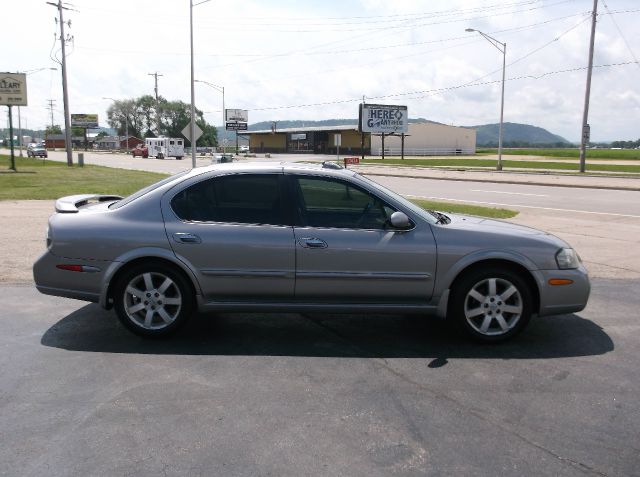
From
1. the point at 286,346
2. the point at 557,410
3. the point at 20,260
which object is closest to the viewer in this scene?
the point at 557,410

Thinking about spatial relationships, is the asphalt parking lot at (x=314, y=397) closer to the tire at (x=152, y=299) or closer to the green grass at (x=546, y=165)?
the tire at (x=152, y=299)

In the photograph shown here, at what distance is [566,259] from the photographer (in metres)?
5.16

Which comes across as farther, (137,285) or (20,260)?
(20,260)

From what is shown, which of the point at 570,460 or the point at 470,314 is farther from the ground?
the point at 470,314

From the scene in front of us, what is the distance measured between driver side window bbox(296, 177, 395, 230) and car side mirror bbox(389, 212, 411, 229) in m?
0.15

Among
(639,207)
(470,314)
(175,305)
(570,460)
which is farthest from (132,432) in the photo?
(639,207)

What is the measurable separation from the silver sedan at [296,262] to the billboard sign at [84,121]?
14078 cm

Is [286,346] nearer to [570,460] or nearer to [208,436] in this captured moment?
[208,436]

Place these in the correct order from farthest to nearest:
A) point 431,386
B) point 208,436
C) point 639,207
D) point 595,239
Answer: point 639,207 → point 595,239 → point 431,386 → point 208,436

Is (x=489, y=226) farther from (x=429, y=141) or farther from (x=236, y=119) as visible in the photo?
(x=236, y=119)

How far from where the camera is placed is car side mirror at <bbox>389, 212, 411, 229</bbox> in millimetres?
4977

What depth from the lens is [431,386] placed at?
4.25 metres

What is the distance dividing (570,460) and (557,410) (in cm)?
65

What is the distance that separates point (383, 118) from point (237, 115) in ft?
106
